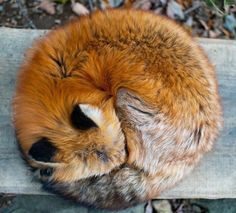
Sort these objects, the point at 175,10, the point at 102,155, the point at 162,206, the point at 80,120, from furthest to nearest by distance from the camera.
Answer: the point at 175,10 < the point at 162,206 < the point at 102,155 < the point at 80,120

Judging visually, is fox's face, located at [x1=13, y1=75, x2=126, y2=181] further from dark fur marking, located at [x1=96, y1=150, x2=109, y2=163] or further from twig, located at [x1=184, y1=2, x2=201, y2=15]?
twig, located at [x1=184, y1=2, x2=201, y2=15]

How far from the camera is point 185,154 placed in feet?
7.98

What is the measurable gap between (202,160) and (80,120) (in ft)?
3.65

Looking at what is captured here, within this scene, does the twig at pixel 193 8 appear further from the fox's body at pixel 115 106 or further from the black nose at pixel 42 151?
the black nose at pixel 42 151

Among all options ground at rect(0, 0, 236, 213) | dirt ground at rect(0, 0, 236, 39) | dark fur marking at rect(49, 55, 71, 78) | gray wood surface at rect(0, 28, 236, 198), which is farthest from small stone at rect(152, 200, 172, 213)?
dark fur marking at rect(49, 55, 71, 78)

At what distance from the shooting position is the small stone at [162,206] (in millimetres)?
3330

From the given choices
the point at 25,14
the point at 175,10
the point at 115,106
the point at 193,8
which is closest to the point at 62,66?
the point at 115,106

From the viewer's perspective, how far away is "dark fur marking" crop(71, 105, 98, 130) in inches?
80.9

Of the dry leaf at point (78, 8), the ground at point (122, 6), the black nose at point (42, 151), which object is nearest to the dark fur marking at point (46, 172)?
the black nose at point (42, 151)

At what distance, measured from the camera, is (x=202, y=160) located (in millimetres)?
2928

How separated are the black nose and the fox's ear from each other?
0.35 meters

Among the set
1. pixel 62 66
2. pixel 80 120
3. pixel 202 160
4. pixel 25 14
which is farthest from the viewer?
pixel 25 14

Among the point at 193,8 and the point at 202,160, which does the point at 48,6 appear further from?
the point at 202,160

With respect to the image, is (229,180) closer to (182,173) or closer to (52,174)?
(182,173)
